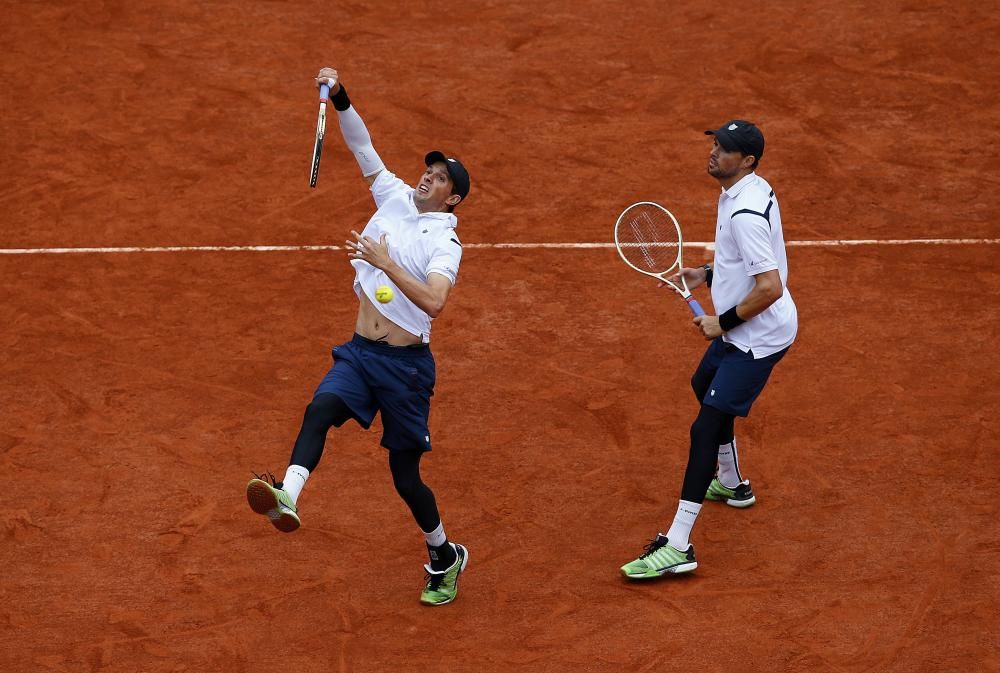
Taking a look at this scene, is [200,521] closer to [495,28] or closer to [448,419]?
[448,419]

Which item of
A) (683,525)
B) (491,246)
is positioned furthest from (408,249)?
(491,246)

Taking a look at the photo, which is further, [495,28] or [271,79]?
[495,28]

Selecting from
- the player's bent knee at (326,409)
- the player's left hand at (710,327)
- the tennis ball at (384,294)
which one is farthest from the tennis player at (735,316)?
the player's bent knee at (326,409)

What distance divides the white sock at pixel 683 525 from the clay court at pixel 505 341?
0.29 meters

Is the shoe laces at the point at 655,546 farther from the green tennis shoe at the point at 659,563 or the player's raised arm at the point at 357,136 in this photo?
the player's raised arm at the point at 357,136

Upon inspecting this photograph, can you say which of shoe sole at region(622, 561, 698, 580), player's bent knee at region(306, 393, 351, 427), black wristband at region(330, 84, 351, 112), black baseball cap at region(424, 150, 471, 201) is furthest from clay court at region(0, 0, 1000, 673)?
black wristband at region(330, 84, 351, 112)

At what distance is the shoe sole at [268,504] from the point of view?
21.9 feet

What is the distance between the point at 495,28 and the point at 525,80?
1.37 metres

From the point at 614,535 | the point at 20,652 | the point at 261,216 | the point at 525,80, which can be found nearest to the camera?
the point at 20,652

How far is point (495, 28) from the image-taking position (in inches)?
618

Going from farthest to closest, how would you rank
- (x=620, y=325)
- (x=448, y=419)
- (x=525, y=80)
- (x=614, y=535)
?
(x=525, y=80) < (x=620, y=325) < (x=448, y=419) < (x=614, y=535)

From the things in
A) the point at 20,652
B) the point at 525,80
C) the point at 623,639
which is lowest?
the point at 20,652

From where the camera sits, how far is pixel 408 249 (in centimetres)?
748

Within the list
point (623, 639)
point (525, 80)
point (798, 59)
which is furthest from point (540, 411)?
point (798, 59)
